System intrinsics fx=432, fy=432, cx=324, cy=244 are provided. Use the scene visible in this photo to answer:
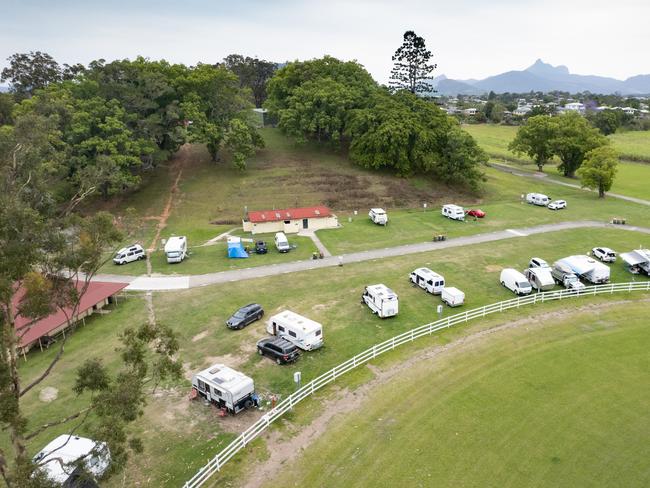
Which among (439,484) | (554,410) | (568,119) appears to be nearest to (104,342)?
(439,484)

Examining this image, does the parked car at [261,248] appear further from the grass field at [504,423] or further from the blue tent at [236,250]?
the grass field at [504,423]

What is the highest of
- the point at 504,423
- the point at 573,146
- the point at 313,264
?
the point at 573,146

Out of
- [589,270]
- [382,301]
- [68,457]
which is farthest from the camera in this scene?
[589,270]

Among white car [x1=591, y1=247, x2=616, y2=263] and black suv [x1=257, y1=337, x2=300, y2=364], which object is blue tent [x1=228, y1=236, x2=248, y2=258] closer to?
black suv [x1=257, y1=337, x2=300, y2=364]

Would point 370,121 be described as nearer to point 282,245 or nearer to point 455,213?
point 455,213

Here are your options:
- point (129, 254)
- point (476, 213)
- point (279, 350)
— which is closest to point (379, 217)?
point (476, 213)

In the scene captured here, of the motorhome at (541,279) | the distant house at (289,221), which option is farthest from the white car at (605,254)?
the distant house at (289,221)

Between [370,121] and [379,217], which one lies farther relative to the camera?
[370,121]
